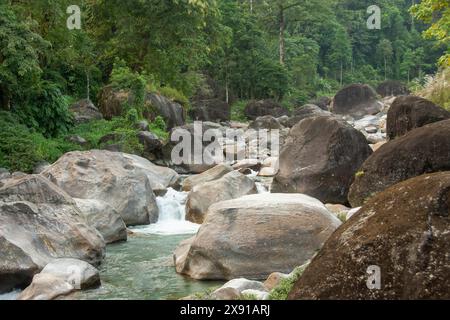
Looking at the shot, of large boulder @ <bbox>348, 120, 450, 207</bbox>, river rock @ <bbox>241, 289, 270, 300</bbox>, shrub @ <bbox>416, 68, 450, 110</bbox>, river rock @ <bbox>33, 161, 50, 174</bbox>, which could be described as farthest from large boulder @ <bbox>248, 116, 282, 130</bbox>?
river rock @ <bbox>241, 289, 270, 300</bbox>

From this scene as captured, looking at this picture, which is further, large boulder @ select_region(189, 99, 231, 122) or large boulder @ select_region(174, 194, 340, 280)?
large boulder @ select_region(189, 99, 231, 122)

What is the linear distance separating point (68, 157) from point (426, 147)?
8.13 m

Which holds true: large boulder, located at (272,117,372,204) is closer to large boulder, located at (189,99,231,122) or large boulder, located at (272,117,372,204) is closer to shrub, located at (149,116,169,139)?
shrub, located at (149,116,169,139)

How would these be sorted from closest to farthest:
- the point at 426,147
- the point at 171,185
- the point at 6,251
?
the point at 6,251 → the point at 426,147 → the point at 171,185

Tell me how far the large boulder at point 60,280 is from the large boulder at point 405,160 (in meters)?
5.81

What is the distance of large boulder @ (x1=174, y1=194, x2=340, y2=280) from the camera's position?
916 centimetres

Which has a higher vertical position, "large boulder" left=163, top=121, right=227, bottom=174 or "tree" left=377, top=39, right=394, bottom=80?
"tree" left=377, top=39, right=394, bottom=80

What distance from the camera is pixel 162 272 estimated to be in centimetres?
987

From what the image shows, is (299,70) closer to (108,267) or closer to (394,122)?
(394,122)

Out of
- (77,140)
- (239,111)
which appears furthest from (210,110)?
(77,140)

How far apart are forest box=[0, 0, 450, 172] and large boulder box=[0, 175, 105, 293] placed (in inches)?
305

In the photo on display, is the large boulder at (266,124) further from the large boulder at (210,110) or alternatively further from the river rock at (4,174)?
the river rock at (4,174)

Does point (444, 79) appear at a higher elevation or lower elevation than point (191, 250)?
higher

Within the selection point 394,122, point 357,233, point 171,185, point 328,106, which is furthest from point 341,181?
point 328,106
